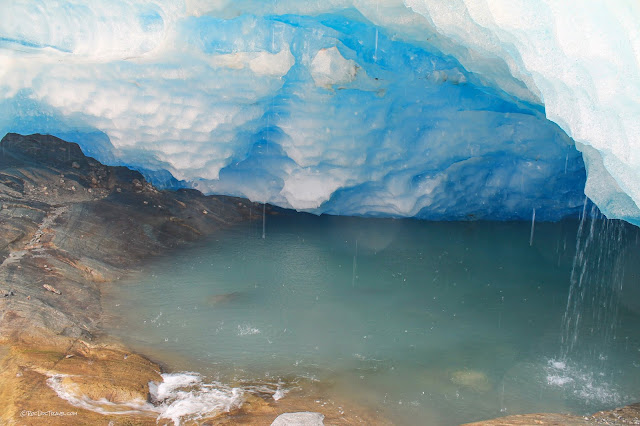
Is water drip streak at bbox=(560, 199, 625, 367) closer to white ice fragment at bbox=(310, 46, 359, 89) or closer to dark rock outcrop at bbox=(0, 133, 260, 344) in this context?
white ice fragment at bbox=(310, 46, 359, 89)

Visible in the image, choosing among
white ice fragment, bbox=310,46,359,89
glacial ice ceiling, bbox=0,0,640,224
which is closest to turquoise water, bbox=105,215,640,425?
glacial ice ceiling, bbox=0,0,640,224

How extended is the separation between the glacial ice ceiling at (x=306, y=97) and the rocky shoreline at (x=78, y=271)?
31.8 inches

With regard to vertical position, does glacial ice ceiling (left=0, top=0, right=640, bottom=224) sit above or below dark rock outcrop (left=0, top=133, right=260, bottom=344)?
above

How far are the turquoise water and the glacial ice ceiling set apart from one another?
44.3 inches

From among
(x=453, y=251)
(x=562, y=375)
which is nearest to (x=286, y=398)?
(x=562, y=375)

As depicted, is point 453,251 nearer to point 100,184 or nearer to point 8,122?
point 100,184

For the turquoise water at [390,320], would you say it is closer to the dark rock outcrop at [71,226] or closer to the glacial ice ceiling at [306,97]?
the dark rock outcrop at [71,226]

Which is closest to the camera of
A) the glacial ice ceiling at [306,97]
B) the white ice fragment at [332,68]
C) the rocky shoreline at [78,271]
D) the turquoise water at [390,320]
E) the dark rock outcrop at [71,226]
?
the rocky shoreline at [78,271]

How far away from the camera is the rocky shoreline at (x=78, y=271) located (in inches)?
163

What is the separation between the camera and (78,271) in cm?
697

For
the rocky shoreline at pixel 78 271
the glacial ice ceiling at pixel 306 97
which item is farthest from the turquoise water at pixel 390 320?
the glacial ice ceiling at pixel 306 97

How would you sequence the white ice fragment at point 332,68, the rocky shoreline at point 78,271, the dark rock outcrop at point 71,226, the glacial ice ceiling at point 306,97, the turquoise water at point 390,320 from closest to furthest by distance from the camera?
the rocky shoreline at point 78,271 < the turquoise water at point 390,320 < the dark rock outcrop at point 71,226 < the glacial ice ceiling at point 306,97 < the white ice fragment at point 332,68

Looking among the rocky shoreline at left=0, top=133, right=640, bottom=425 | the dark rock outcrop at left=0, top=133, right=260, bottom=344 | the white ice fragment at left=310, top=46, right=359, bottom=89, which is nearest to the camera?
the rocky shoreline at left=0, top=133, right=640, bottom=425

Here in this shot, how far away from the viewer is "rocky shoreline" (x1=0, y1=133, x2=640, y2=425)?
4.14m
